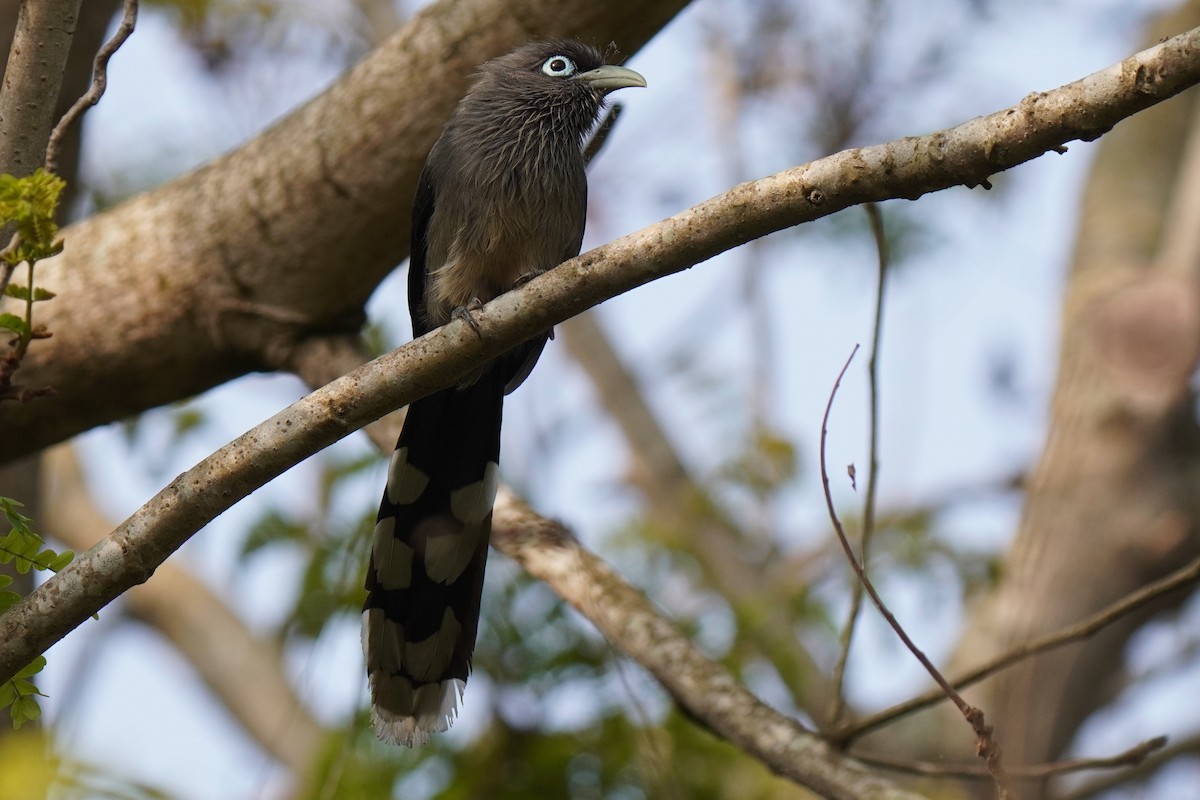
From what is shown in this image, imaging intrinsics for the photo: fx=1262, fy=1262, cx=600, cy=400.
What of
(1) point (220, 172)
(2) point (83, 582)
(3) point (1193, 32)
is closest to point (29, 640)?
(2) point (83, 582)

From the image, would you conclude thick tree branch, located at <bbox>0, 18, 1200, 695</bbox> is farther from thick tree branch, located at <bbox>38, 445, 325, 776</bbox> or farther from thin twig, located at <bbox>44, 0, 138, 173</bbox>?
thick tree branch, located at <bbox>38, 445, 325, 776</bbox>

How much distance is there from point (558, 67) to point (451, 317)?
117cm

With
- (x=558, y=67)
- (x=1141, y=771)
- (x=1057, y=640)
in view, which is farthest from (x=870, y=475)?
(x=1141, y=771)

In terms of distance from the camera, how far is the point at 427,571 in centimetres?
389

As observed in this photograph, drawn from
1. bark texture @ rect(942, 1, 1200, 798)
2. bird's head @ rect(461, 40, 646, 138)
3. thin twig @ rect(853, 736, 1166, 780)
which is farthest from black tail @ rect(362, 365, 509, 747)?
bark texture @ rect(942, 1, 1200, 798)

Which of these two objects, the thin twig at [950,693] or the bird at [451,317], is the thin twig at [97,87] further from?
the thin twig at [950,693]

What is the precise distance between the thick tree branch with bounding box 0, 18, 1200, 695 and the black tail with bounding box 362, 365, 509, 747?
45.0 inches

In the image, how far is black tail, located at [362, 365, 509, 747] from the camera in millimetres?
3779

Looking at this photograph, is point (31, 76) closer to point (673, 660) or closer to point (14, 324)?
point (14, 324)

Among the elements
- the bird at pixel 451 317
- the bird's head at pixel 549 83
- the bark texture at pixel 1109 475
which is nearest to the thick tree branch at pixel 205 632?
the bark texture at pixel 1109 475

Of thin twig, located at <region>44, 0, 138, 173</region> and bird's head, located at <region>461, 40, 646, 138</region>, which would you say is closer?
thin twig, located at <region>44, 0, 138, 173</region>

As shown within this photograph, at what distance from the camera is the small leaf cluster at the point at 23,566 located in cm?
274

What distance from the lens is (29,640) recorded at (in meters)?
2.71

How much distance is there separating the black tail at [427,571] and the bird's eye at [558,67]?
1.16 meters
